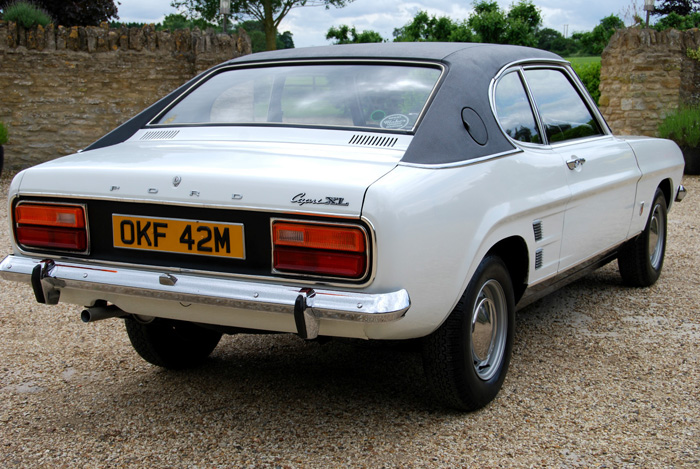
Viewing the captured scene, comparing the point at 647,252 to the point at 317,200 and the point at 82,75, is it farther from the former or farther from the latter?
the point at 82,75

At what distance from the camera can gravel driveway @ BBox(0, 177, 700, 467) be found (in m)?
2.53

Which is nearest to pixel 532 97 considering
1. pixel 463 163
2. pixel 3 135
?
pixel 463 163

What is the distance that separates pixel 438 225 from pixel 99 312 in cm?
133

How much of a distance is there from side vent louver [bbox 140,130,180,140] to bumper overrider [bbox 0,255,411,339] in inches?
30.2

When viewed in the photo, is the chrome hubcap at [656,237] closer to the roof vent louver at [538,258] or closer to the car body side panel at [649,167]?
the car body side panel at [649,167]

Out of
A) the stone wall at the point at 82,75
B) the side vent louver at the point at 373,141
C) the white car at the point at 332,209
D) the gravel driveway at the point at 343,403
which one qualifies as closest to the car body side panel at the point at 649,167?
the gravel driveway at the point at 343,403

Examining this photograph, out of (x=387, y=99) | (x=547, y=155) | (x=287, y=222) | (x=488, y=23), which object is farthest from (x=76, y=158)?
(x=488, y=23)

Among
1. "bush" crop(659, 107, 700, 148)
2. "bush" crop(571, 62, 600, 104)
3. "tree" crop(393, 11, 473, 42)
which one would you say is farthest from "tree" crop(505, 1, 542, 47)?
"bush" crop(659, 107, 700, 148)

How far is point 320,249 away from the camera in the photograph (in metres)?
2.24

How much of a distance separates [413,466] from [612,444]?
77 centimetres

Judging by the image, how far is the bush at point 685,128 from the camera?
1081cm

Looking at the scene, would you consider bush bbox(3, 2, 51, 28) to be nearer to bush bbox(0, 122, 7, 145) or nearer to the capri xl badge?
bush bbox(0, 122, 7, 145)

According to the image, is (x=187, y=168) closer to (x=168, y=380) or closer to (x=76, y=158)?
(x=76, y=158)

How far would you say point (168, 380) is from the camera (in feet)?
10.7
